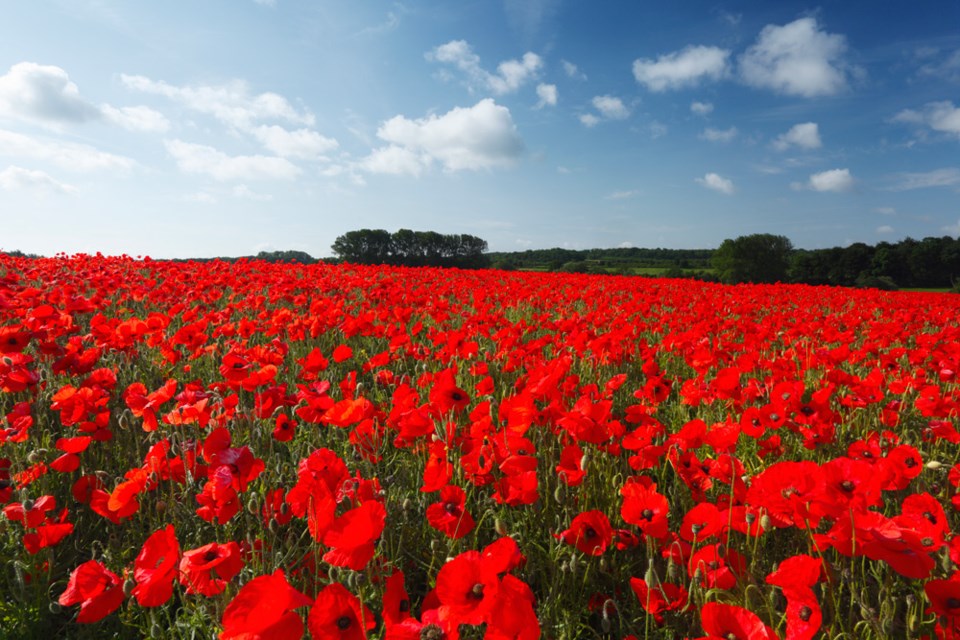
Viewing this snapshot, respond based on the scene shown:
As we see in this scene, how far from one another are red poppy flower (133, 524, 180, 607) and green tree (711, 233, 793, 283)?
61.1 m

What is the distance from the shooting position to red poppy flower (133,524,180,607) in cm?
126

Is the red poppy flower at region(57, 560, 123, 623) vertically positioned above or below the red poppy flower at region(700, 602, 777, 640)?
below

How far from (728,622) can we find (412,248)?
5684 centimetres

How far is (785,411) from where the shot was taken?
2377mm

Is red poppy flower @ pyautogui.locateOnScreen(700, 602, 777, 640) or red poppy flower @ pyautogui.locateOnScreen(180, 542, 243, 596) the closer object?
red poppy flower @ pyautogui.locateOnScreen(700, 602, 777, 640)

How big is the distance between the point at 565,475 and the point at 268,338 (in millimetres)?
4964

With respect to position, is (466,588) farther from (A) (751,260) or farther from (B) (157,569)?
(A) (751,260)

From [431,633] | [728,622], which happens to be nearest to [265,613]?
[431,633]

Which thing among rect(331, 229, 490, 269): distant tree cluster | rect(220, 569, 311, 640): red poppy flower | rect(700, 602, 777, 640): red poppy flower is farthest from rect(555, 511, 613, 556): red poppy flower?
rect(331, 229, 490, 269): distant tree cluster

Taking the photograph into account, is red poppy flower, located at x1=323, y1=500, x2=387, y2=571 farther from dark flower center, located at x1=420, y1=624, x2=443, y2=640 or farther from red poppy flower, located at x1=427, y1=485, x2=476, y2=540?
red poppy flower, located at x1=427, y1=485, x2=476, y2=540

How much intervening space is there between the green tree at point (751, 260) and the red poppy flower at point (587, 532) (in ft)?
197

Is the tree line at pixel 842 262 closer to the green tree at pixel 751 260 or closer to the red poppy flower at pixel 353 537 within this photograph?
the green tree at pixel 751 260

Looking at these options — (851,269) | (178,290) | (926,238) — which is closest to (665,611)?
(178,290)

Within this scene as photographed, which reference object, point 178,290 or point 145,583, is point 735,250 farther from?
point 145,583
